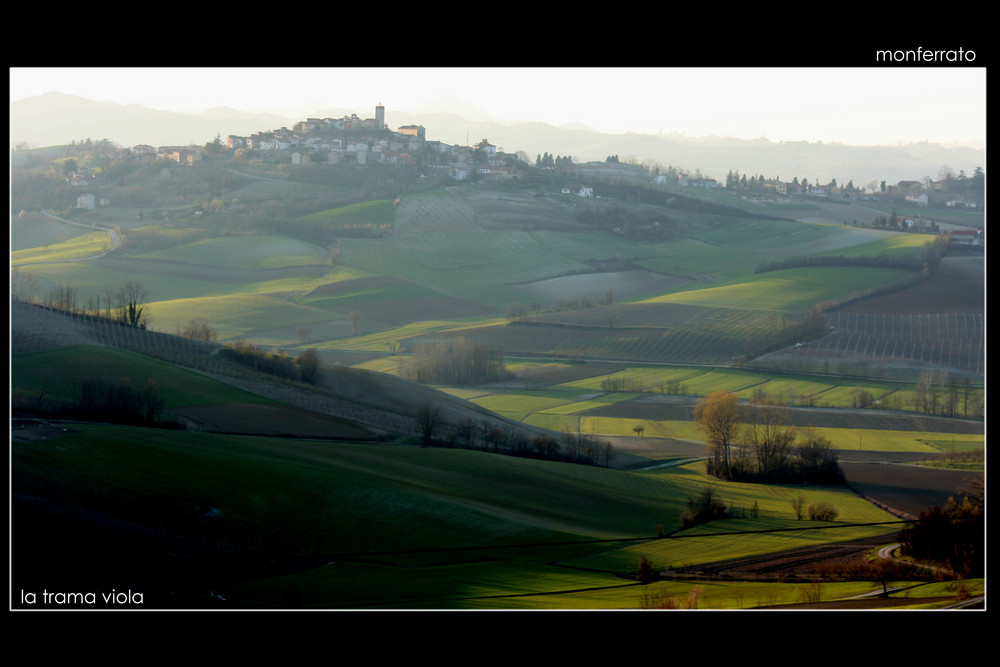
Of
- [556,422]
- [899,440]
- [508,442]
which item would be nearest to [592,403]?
[556,422]

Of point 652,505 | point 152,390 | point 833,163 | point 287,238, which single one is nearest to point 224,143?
point 287,238

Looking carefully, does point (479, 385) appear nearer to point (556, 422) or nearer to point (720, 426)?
point (556, 422)

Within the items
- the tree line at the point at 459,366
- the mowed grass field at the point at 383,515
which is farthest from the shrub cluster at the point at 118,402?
the tree line at the point at 459,366

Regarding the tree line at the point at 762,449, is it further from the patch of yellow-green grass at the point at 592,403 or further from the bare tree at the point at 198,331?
the bare tree at the point at 198,331

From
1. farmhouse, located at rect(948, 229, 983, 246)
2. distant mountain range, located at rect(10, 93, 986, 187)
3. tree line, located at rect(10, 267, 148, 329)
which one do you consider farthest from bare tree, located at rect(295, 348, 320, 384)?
farmhouse, located at rect(948, 229, 983, 246)

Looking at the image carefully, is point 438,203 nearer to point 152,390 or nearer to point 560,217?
point 560,217
